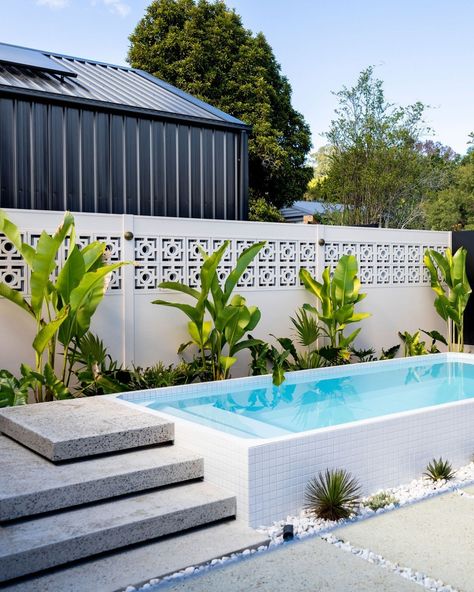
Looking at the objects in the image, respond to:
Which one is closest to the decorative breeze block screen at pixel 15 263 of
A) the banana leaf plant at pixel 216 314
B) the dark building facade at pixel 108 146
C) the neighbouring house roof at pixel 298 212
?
the banana leaf plant at pixel 216 314

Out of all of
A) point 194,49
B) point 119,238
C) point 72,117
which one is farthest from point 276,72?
point 119,238

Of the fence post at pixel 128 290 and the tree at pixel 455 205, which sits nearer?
the fence post at pixel 128 290

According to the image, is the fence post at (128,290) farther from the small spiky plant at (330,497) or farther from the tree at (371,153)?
the tree at (371,153)

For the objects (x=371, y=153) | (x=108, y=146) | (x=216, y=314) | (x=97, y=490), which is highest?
(x=371, y=153)

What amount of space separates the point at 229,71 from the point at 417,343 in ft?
42.5

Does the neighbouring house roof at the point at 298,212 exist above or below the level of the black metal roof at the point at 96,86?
below

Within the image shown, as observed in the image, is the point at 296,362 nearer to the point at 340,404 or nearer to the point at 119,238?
the point at 340,404

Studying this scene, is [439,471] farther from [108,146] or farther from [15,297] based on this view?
→ [108,146]

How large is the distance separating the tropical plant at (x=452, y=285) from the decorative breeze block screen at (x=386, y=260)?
0.70 ft

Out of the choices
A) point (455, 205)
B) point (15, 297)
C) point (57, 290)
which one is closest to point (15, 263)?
point (15, 297)

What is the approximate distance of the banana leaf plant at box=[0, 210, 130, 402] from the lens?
17.6 feet

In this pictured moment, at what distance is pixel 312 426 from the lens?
5262 millimetres

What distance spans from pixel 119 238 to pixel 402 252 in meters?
4.53

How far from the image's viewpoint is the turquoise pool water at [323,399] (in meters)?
5.32
